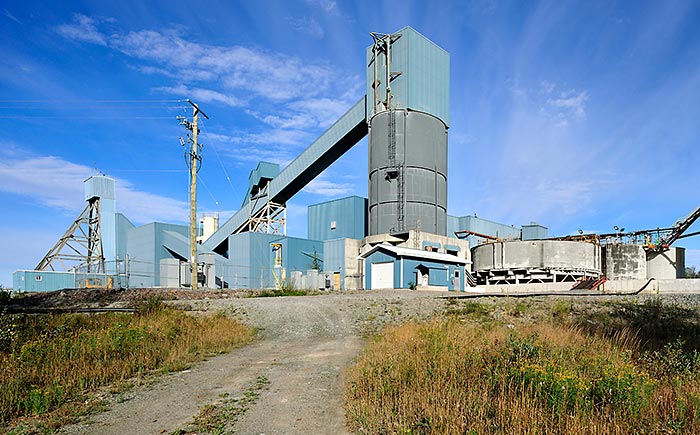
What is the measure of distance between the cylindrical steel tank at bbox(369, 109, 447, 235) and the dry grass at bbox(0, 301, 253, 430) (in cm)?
2722

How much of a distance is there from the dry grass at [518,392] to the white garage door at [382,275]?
25089mm

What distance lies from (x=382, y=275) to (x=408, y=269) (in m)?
2.31

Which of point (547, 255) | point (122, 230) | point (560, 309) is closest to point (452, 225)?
point (547, 255)

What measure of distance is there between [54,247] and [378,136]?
130 feet

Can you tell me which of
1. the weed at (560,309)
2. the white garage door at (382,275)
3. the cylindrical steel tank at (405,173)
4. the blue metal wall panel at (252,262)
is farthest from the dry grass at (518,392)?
the blue metal wall panel at (252,262)

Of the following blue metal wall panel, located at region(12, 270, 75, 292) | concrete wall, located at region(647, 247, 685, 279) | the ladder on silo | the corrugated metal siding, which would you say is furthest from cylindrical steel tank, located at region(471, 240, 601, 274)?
blue metal wall panel, located at region(12, 270, 75, 292)

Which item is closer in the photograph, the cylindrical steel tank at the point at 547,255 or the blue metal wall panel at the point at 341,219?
the cylindrical steel tank at the point at 547,255

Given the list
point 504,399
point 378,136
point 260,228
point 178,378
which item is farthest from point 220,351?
point 260,228

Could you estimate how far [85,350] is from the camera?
7.91 meters

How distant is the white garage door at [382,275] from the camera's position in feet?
107

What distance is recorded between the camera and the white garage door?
107 ft

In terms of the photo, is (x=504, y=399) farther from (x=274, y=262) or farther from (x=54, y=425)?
(x=274, y=262)

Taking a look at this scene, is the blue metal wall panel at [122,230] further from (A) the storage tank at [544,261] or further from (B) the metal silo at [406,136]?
(A) the storage tank at [544,261]

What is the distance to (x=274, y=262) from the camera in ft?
135
